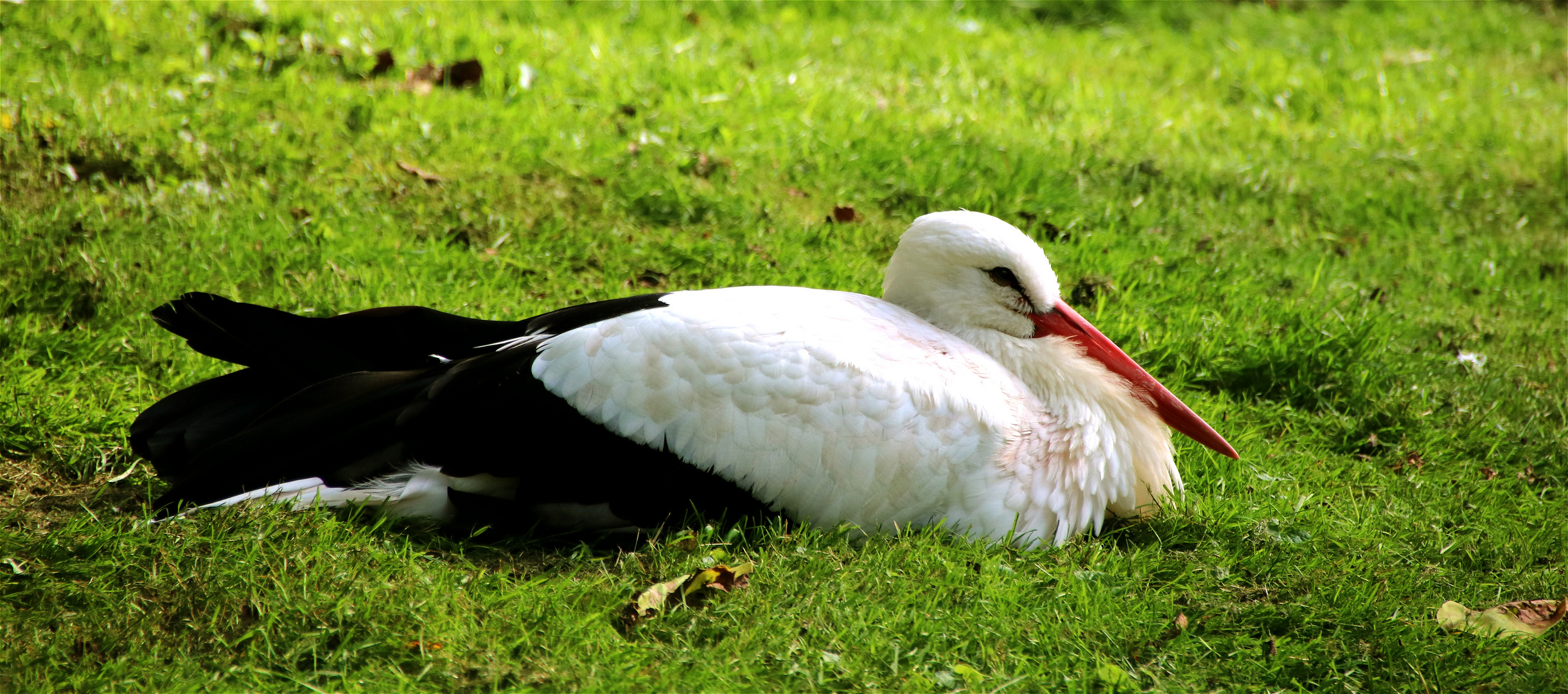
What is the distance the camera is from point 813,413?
2.86 meters

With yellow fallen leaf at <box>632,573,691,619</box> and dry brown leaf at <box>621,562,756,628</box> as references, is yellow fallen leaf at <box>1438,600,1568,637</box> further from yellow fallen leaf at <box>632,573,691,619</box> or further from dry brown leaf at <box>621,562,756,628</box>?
yellow fallen leaf at <box>632,573,691,619</box>

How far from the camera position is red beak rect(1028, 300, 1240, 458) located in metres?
3.31

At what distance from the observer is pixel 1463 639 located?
9.04 feet

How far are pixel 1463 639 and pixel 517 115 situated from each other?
402cm

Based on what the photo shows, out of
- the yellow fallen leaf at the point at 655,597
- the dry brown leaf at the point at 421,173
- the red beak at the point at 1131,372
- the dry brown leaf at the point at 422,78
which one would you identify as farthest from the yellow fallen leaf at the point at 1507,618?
the dry brown leaf at the point at 422,78

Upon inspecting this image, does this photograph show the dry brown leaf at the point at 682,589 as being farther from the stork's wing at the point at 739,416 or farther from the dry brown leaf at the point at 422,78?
the dry brown leaf at the point at 422,78

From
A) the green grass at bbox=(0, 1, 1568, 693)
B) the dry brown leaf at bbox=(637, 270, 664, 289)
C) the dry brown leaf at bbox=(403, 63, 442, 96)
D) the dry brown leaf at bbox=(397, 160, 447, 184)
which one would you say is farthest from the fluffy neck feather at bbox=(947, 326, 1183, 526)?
the dry brown leaf at bbox=(403, 63, 442, 96)

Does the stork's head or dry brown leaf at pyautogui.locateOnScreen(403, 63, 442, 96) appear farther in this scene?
dry brown leaf at pyautogui.locateOnScreen(403, 63, 442, 96)

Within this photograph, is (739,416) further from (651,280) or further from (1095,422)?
(651,280)

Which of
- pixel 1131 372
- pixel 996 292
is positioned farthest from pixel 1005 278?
pixel 1131 372

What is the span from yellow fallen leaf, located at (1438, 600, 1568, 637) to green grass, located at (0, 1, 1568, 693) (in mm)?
59

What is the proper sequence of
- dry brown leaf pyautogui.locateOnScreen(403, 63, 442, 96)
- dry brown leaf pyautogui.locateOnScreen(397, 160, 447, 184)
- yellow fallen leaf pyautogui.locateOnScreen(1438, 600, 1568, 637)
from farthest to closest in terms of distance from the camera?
dry brown leaf pyautogui.locateOnScreen(403, 63, 442, 96) < dry brown leaf pyautogui.locateOnScreen(397, 160, 447, 184) < yellow fallen leaf pyautogui.locateOnScreen(1438, 600, 1568, 637)

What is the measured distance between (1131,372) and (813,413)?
1012 mm

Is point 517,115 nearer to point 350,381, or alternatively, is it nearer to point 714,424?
point 350,381
